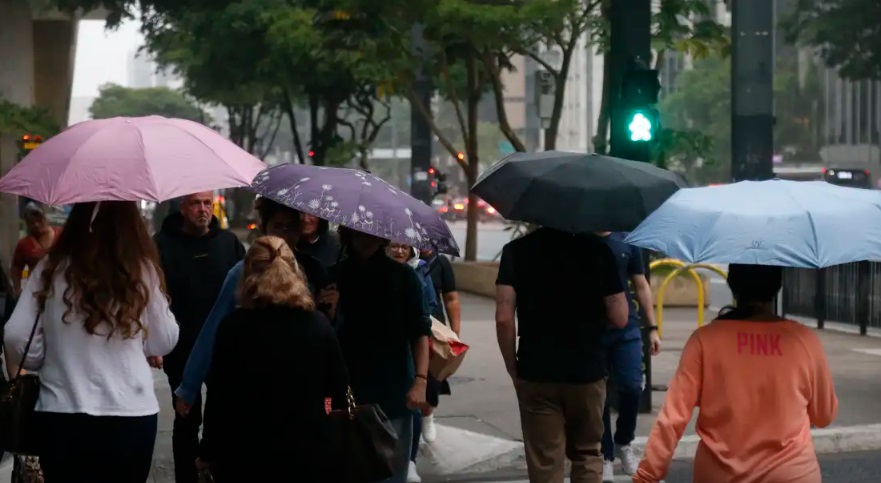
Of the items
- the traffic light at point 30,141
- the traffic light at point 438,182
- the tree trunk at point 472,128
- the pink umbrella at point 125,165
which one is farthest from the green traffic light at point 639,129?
the traffic light at point 438,182

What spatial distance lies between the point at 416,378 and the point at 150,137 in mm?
1573

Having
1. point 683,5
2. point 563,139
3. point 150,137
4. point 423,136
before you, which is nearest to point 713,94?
point 563,139

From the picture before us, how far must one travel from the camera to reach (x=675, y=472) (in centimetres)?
941

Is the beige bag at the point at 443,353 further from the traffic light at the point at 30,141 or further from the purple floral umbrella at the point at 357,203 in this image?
the traffic light at the point at 30,141

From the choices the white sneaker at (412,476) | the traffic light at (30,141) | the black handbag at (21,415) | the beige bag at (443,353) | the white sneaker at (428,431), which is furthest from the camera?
the traffic light at (30,141)

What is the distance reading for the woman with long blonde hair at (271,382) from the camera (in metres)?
4.83

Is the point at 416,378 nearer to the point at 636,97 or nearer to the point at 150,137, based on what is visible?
the point at 150,137

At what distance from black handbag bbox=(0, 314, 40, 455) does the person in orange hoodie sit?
213 centimetres

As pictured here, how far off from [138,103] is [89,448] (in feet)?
350

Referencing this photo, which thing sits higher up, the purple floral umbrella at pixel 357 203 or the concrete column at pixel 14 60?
the concrete column at pixel 14 60

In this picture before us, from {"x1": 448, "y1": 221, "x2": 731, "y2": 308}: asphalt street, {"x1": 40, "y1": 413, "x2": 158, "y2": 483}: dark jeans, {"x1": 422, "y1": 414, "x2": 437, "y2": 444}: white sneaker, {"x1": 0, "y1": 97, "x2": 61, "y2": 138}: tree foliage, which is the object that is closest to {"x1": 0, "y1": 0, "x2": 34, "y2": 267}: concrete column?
{"x1": 0, "y1": 97, "x2": 61, "y2": 138}: tree foliage

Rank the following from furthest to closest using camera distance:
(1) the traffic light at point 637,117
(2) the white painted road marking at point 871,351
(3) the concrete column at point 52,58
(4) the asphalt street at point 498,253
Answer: (3) the concrete column at point 52,58, (4) the asphalt street at point 498,253, (2) the white painted road marking at point 871,351, (1) the traffic light at point 637,117

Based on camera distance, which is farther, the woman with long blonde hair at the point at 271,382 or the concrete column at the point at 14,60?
the concrete column at the point at 14,60

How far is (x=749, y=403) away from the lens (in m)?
4.52
